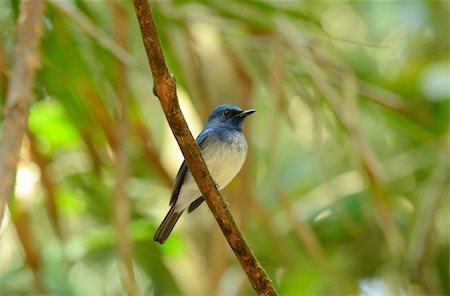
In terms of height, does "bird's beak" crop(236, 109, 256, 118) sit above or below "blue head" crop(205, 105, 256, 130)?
below

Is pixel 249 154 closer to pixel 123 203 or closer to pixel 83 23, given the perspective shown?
pixel 123 203

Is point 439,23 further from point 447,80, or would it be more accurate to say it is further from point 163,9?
point 163,9

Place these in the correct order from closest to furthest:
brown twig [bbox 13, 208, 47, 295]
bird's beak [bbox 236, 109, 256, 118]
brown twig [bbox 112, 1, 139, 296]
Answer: brown twig [bbox 112, 1, 139, 296]
bird's beak [bbox 236, 109, 256, 118]
brown twig [bbox 13, 208, 47, 295]

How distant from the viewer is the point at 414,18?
4539 mm

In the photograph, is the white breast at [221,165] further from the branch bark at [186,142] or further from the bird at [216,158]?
the branch bark at [186,142]

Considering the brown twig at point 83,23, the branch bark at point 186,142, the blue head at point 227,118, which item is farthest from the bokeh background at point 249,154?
the branch bark at point 186,142

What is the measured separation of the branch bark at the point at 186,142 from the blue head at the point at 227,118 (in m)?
1.36

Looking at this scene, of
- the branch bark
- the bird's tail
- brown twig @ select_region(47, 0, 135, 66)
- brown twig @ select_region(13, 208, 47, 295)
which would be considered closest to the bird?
the bird's tail

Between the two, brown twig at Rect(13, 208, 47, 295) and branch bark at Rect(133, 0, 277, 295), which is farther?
brown twig at Rect(13, 208, 47, 295)

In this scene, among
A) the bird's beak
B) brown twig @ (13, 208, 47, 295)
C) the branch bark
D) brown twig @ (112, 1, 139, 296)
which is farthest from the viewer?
brown twig @ (13, 208, 47, 295)

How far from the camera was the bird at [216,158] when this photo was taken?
275 cm

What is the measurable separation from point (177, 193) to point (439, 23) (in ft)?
10.1

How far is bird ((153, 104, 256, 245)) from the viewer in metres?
2.75

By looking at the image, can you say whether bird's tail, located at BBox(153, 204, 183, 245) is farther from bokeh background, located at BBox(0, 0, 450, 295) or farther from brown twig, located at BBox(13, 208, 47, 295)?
brown twig, located at BBox(13, 208, 47, 295)
